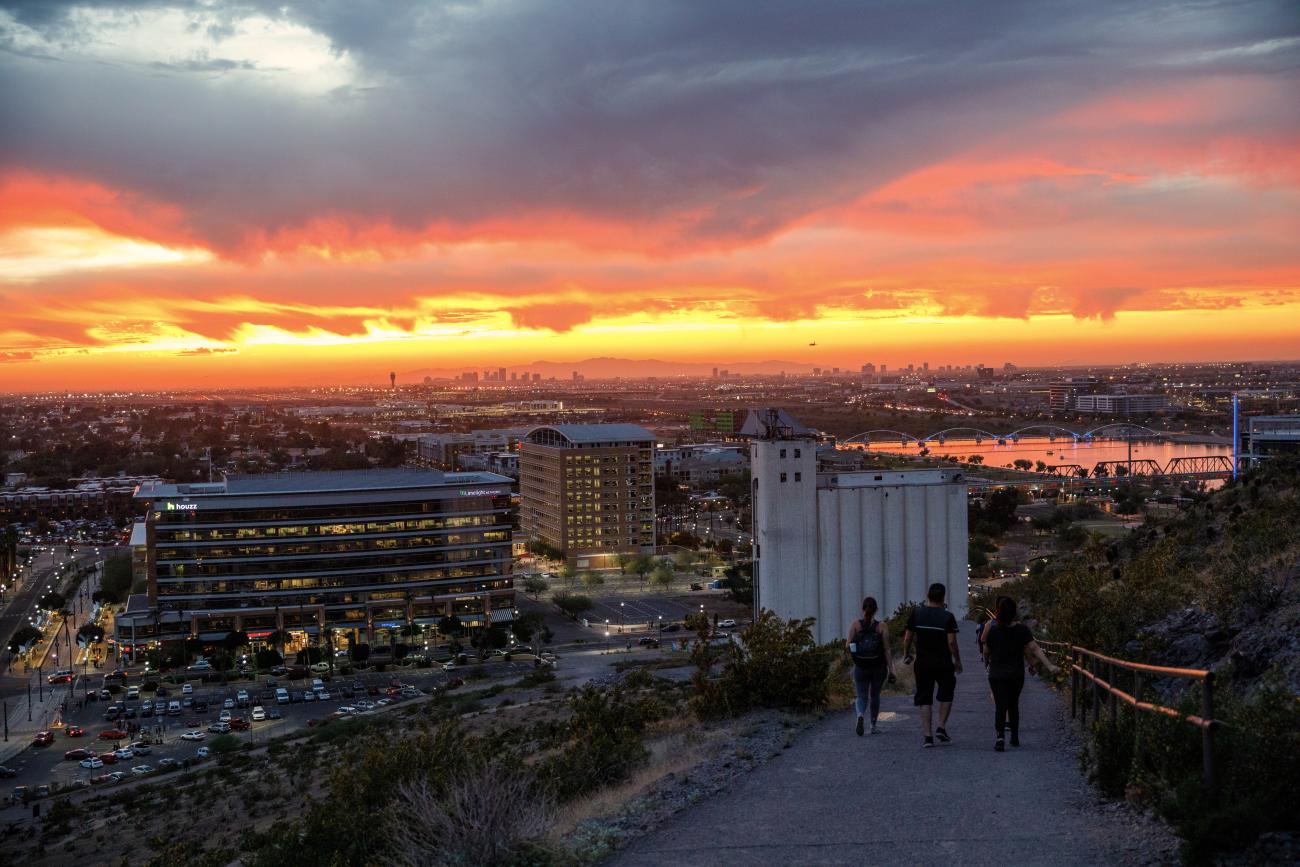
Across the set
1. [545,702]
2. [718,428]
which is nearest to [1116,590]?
[545,702]

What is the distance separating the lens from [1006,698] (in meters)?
6.86

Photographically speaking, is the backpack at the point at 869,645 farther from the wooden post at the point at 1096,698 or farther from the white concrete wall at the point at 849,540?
the white concrete wall at the point at 849,540

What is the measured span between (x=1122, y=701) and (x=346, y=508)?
40.0 meters

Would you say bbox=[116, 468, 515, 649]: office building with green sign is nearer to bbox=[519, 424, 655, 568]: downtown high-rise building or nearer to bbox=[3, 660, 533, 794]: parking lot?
bbox=[3, 660, 533, 794]: parking lot

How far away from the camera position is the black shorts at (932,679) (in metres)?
6.82

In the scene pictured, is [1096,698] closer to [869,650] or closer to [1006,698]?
[1006,698]

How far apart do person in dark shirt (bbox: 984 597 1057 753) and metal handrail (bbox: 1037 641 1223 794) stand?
1.24ft

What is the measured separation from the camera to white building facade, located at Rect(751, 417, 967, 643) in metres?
24.5

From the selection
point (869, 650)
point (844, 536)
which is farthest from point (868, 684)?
point (844, 536)

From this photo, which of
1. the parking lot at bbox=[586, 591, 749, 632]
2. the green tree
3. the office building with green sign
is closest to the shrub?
the parking lot at bbox=[586, 591, 749, 632]

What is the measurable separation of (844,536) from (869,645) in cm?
1792

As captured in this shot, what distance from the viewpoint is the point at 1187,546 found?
1498 cm

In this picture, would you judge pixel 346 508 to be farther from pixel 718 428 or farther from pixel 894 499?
pixel 718 428

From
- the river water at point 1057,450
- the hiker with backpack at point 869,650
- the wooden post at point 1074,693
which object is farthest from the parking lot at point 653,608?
the river water at point 1057,450
